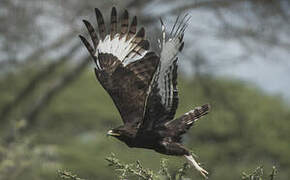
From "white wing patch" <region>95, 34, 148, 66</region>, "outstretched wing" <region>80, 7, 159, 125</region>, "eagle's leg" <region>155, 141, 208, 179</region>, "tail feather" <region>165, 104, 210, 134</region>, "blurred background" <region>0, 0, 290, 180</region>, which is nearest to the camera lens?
"eagle's leg" <region>155, 141, 208, 179</region>

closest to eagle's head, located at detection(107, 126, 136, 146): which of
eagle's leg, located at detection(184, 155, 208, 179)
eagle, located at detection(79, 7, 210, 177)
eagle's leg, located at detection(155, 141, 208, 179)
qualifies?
eagle, located at detection(79, 7, 210, 177)

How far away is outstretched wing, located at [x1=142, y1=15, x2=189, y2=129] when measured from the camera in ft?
8.59

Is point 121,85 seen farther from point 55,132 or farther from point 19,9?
point 55,132

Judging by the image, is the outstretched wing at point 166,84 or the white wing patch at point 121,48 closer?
the outstretched wing at point 166,84

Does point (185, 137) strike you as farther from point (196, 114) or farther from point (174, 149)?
point (174, 149)

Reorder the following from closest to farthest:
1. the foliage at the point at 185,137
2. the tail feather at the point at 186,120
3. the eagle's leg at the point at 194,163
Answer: the eagle's leg at the point at 194,163 < the tail feather at the point at 186,120 < the foliage at the point at 185,137

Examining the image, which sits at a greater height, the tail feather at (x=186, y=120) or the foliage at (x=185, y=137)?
the foliage at (x=185, y=137)

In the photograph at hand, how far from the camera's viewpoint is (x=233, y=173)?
16469 millimetres

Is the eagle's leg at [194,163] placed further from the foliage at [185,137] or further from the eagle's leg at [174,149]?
the foliage at [185,137]

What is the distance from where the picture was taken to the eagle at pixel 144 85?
8.26ft

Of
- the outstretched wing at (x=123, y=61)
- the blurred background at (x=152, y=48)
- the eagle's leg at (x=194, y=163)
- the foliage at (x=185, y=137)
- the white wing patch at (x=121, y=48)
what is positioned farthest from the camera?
the foliage at (x=185, y=137)

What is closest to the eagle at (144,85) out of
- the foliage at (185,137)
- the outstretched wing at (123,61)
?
the outstretched wing at (123,61)

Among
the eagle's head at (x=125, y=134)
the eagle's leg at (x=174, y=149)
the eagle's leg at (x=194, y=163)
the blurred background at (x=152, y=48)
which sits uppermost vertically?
the blurred background at (x=152, y=48)

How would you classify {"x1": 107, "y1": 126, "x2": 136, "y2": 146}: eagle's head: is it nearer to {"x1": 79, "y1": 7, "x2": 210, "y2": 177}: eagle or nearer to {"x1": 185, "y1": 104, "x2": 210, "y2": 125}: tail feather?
{"x1": 79, "y1": 7, "x2": 210, "y2": 177}: eagle
